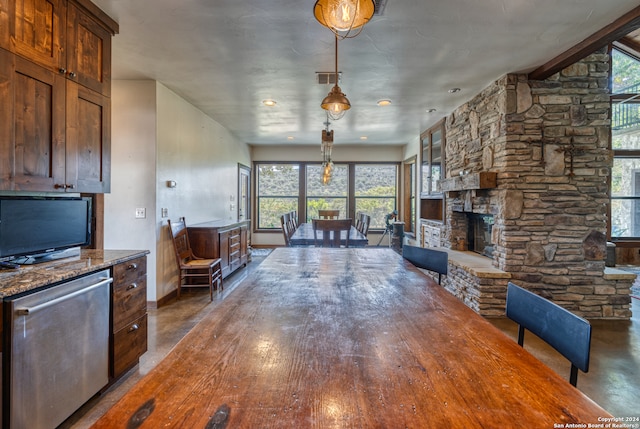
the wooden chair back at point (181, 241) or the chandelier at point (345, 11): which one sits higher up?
the chandelier at point (345, 11)

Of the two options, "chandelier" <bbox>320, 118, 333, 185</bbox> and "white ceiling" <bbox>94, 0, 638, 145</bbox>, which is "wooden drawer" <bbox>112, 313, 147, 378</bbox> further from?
"chandelier" <bbox>320, 118, 333, 185</bbox>

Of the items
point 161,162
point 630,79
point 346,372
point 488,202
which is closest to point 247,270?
point 161,162

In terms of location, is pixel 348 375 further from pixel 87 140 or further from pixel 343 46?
pixel 343 46

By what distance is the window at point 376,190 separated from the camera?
27.7 feet

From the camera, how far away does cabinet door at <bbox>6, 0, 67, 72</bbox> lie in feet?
5.87

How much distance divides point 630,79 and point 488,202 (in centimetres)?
515

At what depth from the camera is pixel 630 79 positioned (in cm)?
617

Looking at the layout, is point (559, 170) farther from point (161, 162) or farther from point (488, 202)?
point (161, 162)

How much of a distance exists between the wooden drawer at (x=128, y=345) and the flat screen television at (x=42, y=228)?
67 centimetres

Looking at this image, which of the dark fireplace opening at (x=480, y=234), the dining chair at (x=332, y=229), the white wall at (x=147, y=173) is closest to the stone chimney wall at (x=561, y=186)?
the dark fireplace opening at (x=480, y=234)

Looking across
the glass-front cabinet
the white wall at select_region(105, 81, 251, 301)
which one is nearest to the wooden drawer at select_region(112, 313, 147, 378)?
the white wall at select_region(105, 81, 251, 301)

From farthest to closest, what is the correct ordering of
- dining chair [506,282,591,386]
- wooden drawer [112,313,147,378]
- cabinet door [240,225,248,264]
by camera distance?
cabinet door [240,225,248,264], wooden drawer [112,313,147,378], dining chair [506,282,591,386]

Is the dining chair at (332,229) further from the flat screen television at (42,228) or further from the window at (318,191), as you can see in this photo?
the window at (318,191)

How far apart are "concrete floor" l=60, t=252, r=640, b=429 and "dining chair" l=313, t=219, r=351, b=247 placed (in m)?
1.61
